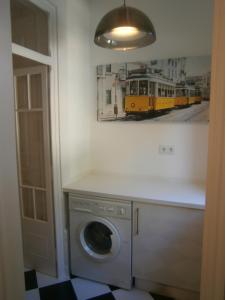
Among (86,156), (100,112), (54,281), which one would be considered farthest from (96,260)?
(100,112)

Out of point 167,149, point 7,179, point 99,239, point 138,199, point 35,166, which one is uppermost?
point 7,179

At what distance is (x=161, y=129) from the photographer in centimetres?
232

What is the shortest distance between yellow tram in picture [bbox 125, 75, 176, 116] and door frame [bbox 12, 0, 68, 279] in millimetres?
722

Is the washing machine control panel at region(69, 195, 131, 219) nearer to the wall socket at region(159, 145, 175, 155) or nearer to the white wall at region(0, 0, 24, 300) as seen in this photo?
the wall socket at region(159, 145, 175, 155)

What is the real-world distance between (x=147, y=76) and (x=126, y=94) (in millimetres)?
264

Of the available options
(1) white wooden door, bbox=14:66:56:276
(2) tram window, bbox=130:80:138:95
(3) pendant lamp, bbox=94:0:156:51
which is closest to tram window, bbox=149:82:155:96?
(2) tram window, bbox=130:80:138:95

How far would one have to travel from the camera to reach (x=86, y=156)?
8.43ft

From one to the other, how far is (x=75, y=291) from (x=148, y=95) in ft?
6.20

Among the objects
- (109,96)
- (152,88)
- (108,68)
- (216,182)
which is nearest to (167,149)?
(152,88)

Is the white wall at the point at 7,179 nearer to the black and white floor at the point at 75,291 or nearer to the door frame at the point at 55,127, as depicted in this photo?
the door frame at the point at 55,127

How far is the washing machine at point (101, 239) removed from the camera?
199 cm

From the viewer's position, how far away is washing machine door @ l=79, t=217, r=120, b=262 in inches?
79.4

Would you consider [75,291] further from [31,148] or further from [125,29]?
[125,29]

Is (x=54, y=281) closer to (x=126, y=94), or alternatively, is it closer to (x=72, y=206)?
(x=72, y=206)
